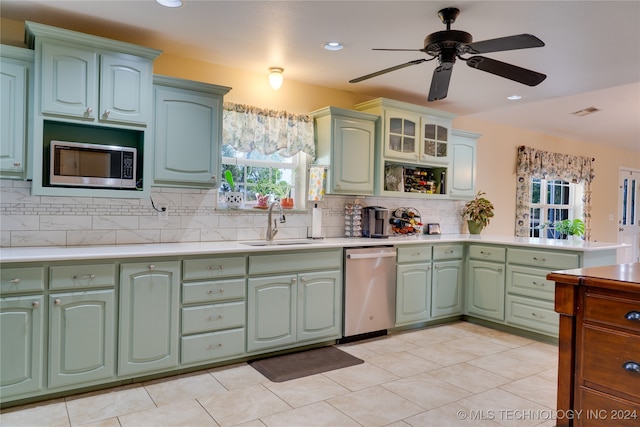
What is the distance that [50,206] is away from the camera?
309cm

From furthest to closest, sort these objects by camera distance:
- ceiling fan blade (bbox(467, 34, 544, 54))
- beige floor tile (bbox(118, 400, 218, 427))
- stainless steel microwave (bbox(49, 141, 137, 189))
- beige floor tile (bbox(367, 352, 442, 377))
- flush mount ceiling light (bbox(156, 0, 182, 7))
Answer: beige floor tile (bbox(367, 352, 442, 377))
stainless steel microwave (bbox(49, 141, 137, 189))
flush mount ceiling light (bbox(156, 0, 182, 7))
beige floor tile (bbox(118, 400, 218, 427))
ceiling fan blade (bbox(467, 34, 544, 54))

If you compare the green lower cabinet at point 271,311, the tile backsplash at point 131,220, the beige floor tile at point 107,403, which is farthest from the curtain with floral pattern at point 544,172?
the beige floor tile at point 107,403

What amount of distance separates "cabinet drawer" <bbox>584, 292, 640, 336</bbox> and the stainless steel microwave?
2.86 meters

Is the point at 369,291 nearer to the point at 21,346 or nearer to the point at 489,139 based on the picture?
the point at 21,346

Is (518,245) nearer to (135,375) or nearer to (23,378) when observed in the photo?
(135,375)

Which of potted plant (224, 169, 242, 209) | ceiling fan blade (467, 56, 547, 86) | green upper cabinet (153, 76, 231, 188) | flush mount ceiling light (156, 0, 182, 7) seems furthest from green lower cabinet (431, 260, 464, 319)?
flush mount ceiling light (156, 0, 182, 7)

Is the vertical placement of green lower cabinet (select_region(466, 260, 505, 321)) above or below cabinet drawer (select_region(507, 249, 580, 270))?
below

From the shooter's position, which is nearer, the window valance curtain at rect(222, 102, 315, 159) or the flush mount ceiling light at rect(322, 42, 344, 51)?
the flush mount ceiling light at rect(322, 42, 344, 51)

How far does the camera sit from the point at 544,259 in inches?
159

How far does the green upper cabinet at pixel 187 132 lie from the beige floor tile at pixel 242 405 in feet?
5.14

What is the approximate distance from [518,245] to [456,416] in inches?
85.5

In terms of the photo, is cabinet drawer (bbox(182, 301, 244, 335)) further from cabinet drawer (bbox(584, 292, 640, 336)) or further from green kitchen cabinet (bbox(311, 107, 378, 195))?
cabinet drawer (bbox(584, 292, 640, 336))

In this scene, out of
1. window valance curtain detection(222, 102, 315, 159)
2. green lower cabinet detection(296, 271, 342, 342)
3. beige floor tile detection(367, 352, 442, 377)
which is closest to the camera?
beige floor tile detection(367, 352, 442, 377)

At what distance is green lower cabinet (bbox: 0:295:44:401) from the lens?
2469mm
